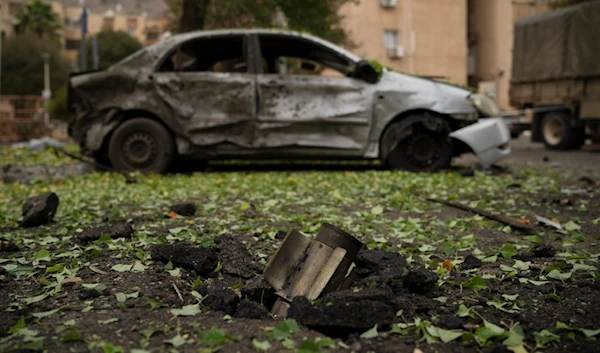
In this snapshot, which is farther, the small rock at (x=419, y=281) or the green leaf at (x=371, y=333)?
the small rock at (x=419, y=281)

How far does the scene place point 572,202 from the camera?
6223 millimetres

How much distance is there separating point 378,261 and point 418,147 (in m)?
5.18

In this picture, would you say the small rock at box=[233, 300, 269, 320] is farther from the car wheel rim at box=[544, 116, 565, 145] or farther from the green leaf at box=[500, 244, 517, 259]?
the car wheel rim at box=[544, 116, 565, 145]

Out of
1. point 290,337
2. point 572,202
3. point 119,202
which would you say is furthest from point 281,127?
point 290,337

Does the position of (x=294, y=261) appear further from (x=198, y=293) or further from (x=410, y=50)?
(x=410, y=50)

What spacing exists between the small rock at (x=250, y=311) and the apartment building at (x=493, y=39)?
3426 centimetres

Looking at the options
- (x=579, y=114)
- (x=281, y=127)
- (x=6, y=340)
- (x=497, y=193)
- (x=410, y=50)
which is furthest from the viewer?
(x=410, y=50)

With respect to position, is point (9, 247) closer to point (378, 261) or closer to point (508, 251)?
point (378, 261)

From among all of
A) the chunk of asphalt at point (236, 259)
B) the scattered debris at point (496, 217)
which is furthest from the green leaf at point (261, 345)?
the scattered debris at point (496, 217)

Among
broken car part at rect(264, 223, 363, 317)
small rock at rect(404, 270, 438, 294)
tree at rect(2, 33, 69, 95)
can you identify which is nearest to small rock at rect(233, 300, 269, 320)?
broken car part at rect(264, 223, 363, 317)

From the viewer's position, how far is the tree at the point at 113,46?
192 ft

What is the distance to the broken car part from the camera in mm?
3277

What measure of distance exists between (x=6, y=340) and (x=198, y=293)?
3.13ft

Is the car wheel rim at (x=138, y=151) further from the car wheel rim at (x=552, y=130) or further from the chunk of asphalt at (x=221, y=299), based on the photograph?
the car wheel rim at (x=552, y=130)
